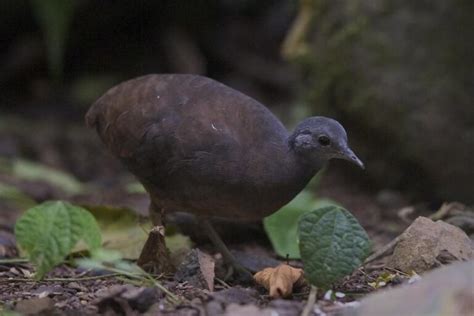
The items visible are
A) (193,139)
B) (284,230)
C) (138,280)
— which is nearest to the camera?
(138,280)

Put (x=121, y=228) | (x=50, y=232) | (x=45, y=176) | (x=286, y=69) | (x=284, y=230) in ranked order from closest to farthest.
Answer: (x=50, y=232)
(x=284, y=230)
(x=121, y=228)
(x=45, y=176)
(x=286, y=69)

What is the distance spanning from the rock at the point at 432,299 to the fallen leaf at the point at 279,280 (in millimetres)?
766

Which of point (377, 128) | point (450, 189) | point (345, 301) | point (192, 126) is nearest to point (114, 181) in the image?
point (377, 128)

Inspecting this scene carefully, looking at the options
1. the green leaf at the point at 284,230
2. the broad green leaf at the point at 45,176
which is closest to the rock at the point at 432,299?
the green leaf at the point at 284,230

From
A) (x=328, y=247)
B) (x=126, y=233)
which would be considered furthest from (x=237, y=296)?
(x=126, y=233)

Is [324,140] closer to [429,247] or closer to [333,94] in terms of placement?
[429,247]

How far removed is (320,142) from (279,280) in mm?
724

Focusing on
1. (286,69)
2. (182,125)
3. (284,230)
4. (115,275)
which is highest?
(286,69)

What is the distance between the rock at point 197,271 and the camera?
3.50 meters

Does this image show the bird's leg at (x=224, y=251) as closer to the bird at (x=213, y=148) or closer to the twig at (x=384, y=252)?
the bird at (x=213, y=148)

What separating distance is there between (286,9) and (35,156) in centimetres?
320

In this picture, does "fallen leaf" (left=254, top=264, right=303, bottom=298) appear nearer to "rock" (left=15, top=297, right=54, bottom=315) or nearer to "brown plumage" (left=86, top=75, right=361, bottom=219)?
"brown plumage" (left=86, top=75, right=361, bottom=219)

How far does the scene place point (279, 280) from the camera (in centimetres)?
324

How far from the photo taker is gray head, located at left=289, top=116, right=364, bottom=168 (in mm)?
3650
